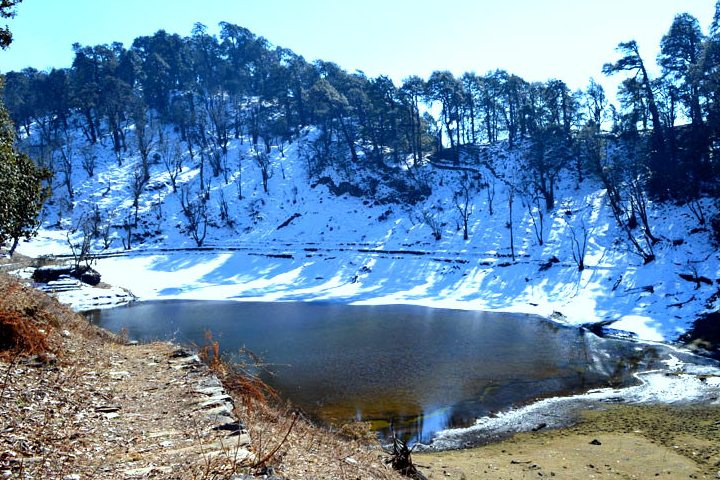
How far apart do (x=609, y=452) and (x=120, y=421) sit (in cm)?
1267

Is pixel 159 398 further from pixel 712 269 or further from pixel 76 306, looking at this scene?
pixel 712 269

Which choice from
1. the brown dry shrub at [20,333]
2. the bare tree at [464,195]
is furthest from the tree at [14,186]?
the bare tree at [464,195]

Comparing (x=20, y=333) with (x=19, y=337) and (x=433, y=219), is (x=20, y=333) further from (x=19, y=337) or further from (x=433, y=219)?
(x=433, y=219)

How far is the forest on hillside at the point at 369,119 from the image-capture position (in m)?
44.8

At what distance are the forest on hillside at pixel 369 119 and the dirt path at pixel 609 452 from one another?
25.2 m

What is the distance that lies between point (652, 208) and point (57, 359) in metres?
49.3

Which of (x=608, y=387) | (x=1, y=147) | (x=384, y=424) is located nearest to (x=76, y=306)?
(x=1, y=147)

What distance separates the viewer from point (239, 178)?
219ft

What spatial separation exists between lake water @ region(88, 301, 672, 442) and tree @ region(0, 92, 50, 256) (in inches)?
402

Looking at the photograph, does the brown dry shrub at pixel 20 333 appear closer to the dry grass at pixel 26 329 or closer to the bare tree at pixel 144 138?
the dry grass at pixel 26 329

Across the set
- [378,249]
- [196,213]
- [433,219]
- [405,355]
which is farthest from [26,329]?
[196,213]

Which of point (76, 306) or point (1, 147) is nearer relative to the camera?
point (1, 147)

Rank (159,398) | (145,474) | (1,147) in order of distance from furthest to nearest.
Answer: (1,147)
(159,398)
(145,474)

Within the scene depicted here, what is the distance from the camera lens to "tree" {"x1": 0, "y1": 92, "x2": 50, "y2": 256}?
40.3 feet
